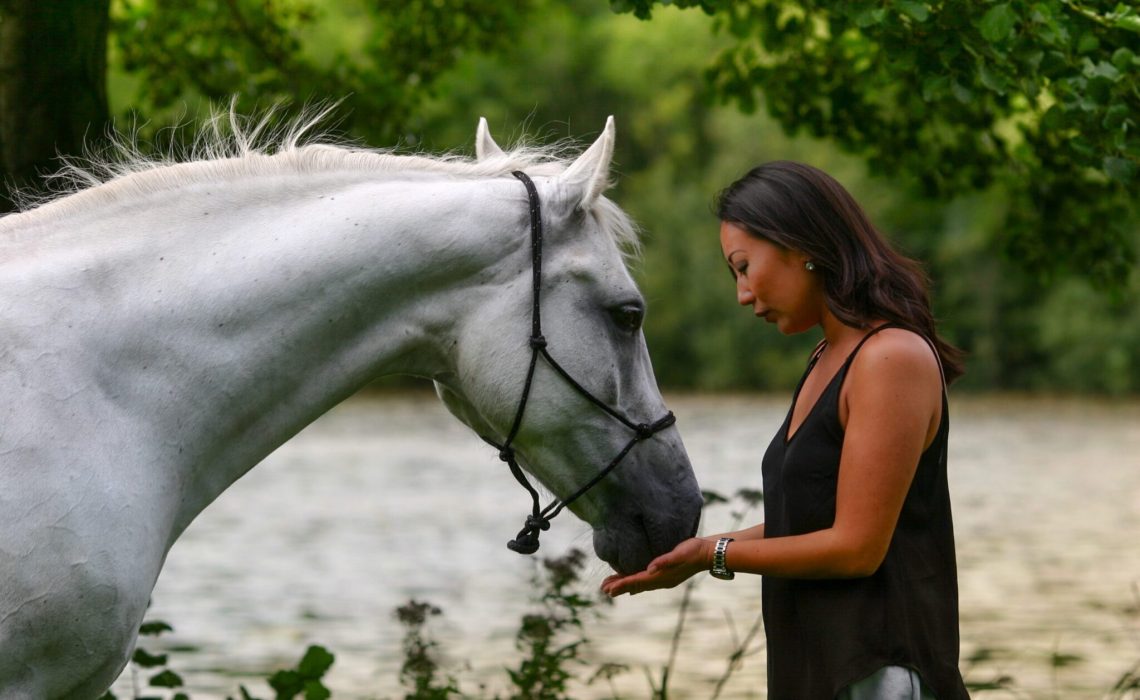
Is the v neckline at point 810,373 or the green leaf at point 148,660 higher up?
the v neckline at point 810,373

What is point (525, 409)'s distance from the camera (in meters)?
3.07

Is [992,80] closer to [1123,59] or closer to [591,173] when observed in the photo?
[1123,59]

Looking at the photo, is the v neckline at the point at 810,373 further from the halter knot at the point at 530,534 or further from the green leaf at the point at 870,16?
the green leaf at the point at 870,16

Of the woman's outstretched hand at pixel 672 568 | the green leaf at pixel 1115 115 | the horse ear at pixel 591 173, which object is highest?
the green leaf at pixel 1115 115

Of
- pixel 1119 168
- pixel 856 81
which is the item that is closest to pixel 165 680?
pixel 1119 168

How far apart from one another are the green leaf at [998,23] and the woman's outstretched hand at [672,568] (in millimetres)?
1674

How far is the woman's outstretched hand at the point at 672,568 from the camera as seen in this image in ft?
9.63

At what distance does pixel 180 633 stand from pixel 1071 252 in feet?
19.9

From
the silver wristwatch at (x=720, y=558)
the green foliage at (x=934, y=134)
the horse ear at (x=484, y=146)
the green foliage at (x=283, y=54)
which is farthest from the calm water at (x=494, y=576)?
the green foliage at (x=283, y=54)

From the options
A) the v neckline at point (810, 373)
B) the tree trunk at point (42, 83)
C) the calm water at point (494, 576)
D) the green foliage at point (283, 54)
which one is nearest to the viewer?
the v neckline at point (810, 373)

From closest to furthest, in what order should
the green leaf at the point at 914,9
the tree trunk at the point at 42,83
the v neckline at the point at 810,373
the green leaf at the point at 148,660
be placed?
1. the v neckline at the point at 810,373
2. the green leaf at the point at 914,9
3. the tree trunk at the point at 42,83
4. the green leaf at the point at 148,660

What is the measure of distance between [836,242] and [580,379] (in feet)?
2.14

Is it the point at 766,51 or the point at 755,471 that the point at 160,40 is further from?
the point at 755,471

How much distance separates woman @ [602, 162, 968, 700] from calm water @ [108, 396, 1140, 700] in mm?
627
